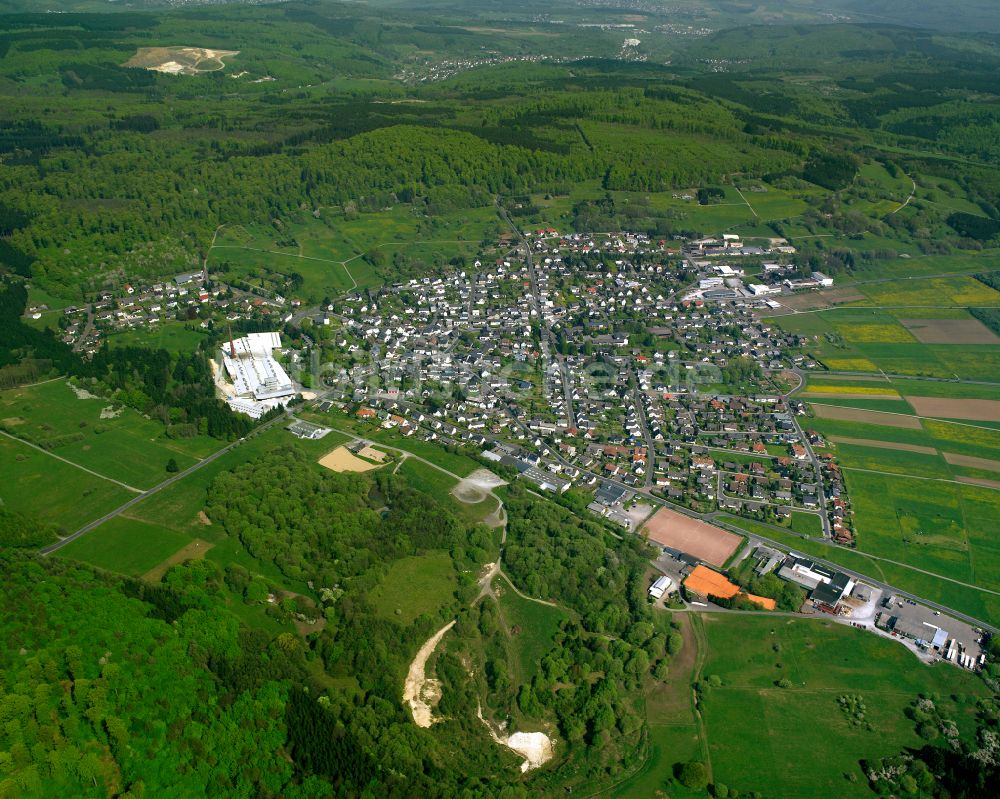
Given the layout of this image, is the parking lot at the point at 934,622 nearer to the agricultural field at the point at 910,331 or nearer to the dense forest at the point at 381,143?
the agricultural field at the point at 910,331

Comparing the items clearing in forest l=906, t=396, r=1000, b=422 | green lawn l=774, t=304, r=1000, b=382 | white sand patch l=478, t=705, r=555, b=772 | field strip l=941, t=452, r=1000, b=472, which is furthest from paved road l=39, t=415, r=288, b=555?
clearing in forest l=906, t=396, r=1000, b=422

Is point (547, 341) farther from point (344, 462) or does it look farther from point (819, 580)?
point (819, 580)

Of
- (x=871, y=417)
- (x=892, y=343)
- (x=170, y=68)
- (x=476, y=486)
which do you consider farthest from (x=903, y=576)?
(x=170, y=68)

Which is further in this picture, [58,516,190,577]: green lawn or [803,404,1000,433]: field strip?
[803,404,1000,433]: field strip

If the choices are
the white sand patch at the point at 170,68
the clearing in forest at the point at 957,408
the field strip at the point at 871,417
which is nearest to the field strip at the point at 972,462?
the field strip at the point at 871,417

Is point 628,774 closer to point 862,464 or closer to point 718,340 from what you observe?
point 862,464

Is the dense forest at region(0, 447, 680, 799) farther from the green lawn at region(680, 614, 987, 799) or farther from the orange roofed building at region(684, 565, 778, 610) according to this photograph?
the green lawn at region(680, 614, 987, 799)
